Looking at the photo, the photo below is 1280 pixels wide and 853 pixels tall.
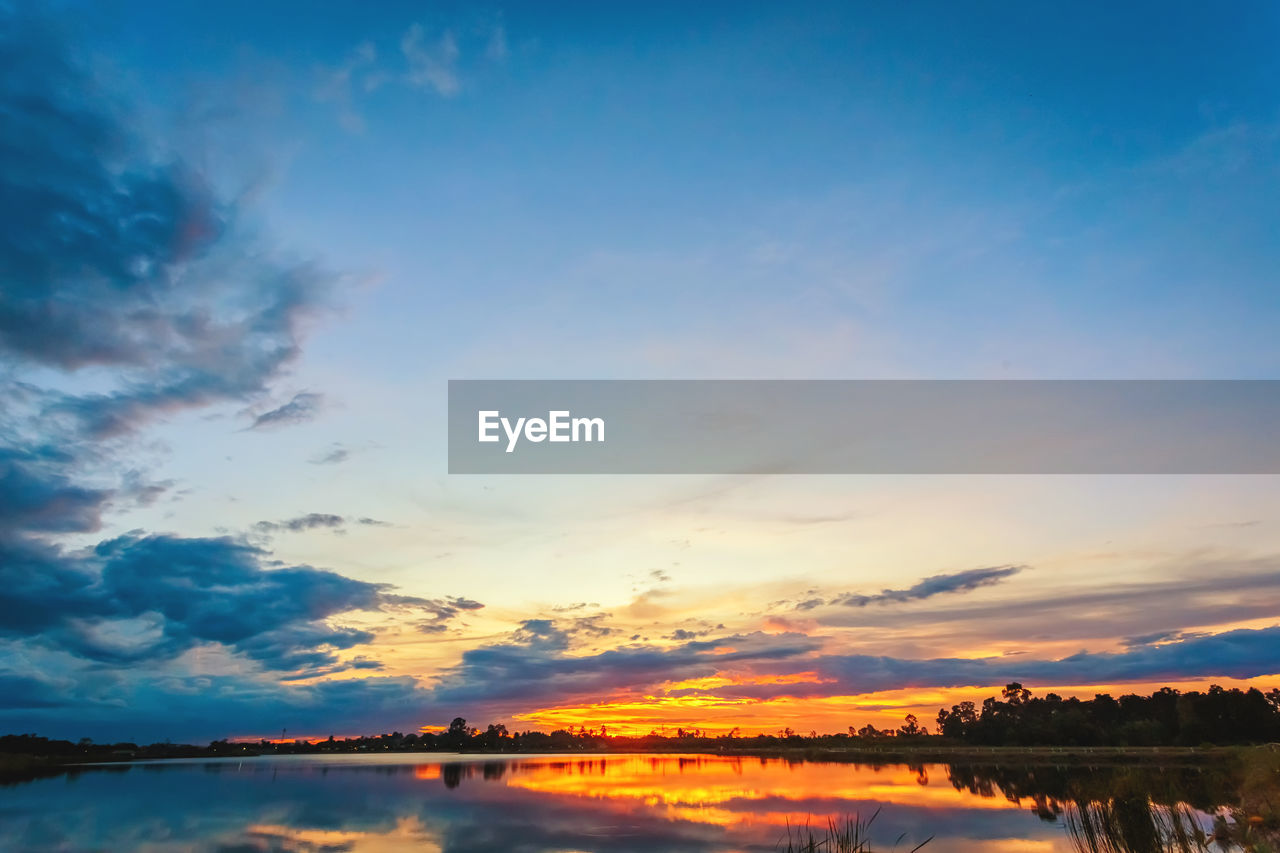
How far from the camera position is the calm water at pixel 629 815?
30.5m

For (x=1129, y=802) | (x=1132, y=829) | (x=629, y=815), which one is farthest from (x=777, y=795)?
(x=1132, y=829)

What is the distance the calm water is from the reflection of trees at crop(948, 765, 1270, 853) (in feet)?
0.30

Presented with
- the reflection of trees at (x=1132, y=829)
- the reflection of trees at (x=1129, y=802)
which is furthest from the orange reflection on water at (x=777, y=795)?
the reflection of trees at (x=1132, y=829)

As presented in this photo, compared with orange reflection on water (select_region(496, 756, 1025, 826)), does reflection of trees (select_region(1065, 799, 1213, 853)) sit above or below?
above

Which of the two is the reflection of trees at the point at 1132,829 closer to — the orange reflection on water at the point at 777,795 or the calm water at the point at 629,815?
the calm water at the point at 629,815

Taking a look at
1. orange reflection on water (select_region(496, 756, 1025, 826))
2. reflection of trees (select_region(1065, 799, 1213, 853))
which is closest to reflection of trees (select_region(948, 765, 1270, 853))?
reflection of trees (select_region(1065, 799, 1213, 853))

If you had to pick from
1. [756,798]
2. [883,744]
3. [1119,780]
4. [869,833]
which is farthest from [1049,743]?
[1119,780]

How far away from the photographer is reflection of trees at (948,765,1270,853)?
19.3 m

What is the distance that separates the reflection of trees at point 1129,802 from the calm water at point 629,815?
90 millimetres

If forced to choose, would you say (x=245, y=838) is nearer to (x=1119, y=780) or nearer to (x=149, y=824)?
(x=149, y=824)

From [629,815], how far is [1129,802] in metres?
30.0

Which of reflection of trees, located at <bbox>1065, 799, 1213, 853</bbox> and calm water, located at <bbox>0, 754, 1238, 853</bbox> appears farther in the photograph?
calm water, located at <bbox>0, 754, 1238, 853</bbox>

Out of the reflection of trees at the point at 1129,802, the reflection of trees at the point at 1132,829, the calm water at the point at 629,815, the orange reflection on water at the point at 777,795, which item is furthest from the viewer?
the orange reflection on water at the point at 777,795

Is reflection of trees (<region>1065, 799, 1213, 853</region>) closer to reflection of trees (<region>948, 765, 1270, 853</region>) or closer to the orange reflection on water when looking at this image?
reflection of trees (<region>948, 765, 1270, 853</region>)
